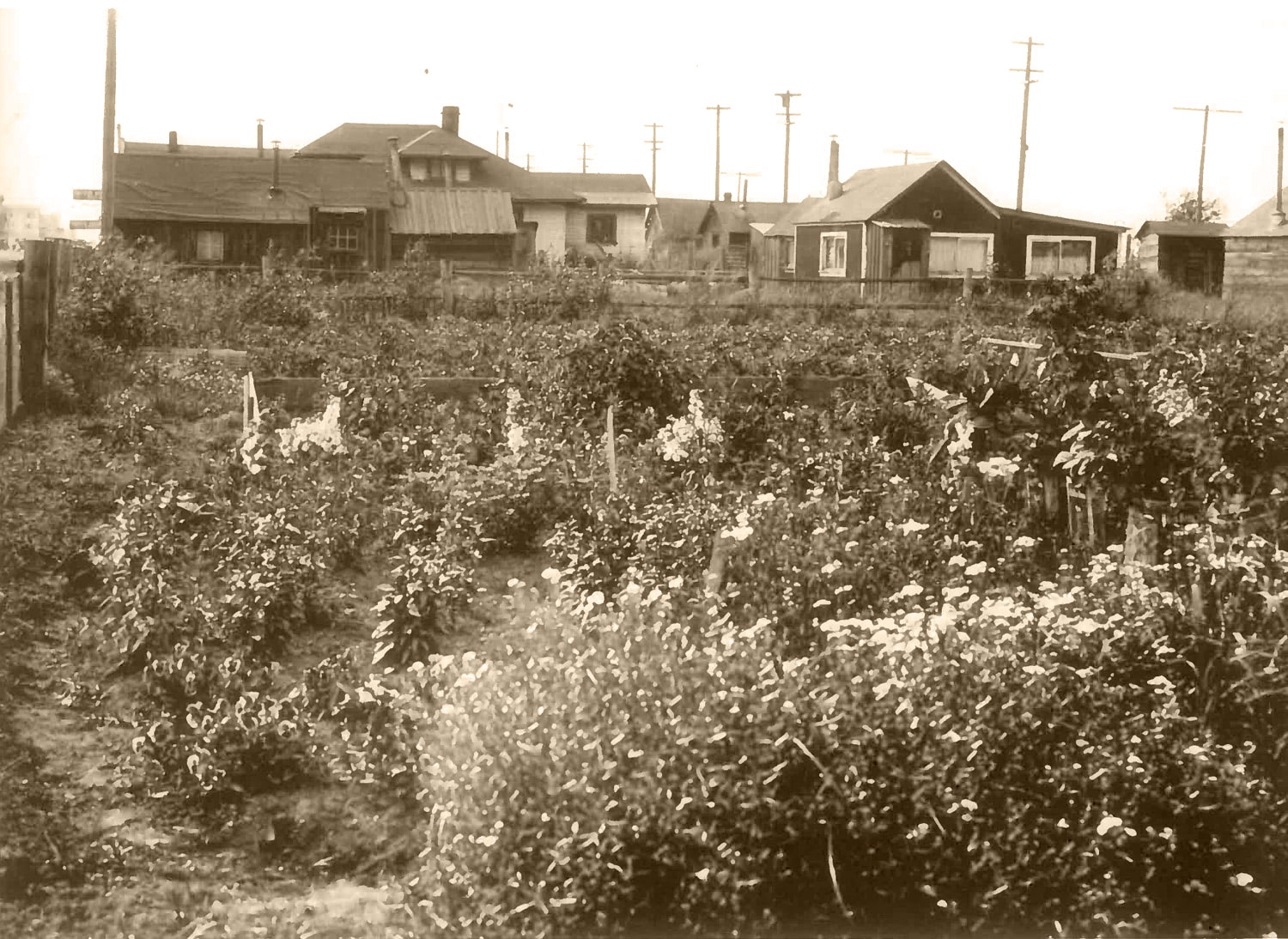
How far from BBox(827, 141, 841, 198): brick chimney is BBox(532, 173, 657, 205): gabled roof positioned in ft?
51.8

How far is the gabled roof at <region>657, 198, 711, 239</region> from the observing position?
5841 centimetres

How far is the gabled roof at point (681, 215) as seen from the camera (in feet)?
192

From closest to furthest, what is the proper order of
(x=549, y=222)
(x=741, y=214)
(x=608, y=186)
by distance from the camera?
1. (x=549, y=222)
2. (x=741, y=214)
3. (x=608, y=186)

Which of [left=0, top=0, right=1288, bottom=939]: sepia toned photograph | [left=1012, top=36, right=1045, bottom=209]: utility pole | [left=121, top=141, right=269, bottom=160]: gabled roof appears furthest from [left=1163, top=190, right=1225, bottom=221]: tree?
[left=0, top=0, right=1288, bottom=939]: sepia toned photograph

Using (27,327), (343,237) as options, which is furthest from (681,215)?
(27,327)

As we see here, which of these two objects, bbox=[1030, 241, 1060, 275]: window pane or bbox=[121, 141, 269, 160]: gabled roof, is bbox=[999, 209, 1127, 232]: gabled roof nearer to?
bbox=[1030, 241, 1060, 275]: window pane

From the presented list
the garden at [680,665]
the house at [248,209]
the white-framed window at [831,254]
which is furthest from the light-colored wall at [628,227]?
the garden at [680,665]

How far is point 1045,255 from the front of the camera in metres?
35.5

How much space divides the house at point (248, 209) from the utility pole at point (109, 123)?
27.0ft

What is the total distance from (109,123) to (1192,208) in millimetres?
34531

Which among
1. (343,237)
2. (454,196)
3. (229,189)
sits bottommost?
(343,237)

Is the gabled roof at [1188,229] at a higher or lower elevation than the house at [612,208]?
lower

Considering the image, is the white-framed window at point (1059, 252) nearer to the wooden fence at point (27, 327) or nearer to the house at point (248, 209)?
the house at point (248, 209)

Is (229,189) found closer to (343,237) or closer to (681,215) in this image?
(343,237)
